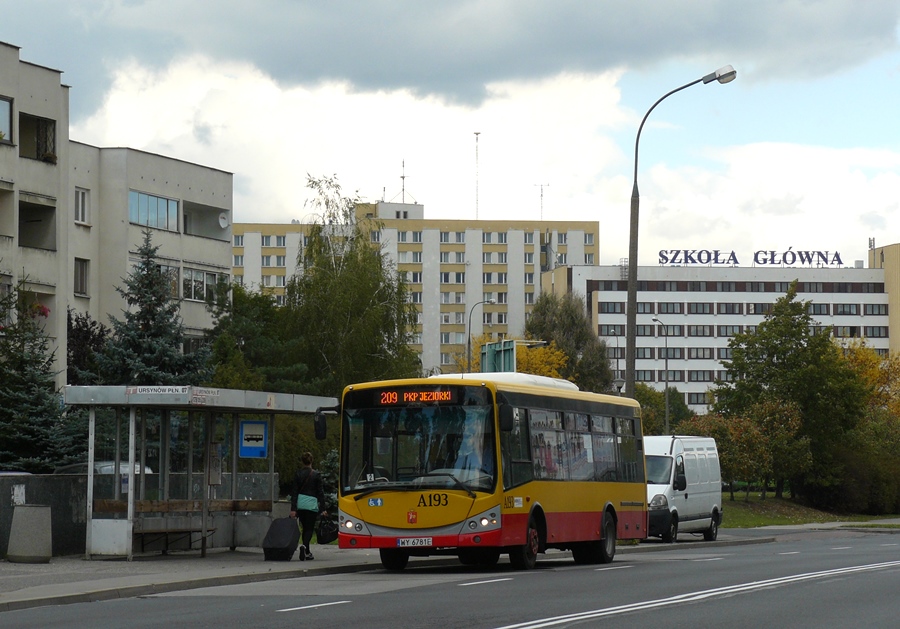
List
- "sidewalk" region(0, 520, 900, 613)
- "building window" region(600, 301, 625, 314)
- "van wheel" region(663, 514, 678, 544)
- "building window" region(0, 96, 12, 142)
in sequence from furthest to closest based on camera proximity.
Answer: "building window" region(600, 301, 625, 314) < "building window" region(0, 96, 12, 142) < "van wheel" region(663, 514, 678, 544) < "sidewalk" region(0, 520, 900, 613)

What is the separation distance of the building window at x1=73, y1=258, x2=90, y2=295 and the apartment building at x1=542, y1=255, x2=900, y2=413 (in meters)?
92.8

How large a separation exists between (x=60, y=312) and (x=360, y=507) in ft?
99.4

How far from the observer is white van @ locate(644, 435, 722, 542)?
115 ft

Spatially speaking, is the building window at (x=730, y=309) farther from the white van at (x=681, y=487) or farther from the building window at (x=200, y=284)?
the white van at (x=681, y=487)

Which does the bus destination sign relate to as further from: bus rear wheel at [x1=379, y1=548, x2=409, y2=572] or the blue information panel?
the blue information panel

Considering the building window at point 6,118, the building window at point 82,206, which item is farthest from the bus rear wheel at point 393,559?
the building window at point 82,206

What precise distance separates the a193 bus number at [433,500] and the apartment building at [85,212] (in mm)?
22875

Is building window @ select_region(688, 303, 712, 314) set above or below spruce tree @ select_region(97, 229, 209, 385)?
above

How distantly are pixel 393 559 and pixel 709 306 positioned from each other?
130m

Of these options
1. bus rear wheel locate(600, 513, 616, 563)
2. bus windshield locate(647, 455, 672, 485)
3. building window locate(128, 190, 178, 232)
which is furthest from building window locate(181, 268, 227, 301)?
bus rear wheel locate(600, 513, 616, 563)

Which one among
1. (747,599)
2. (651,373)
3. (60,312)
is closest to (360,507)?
(747,599)

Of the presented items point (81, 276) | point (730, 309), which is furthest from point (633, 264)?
point (730, 309)

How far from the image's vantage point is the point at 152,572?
2095 centimetres

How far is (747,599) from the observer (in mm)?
15938
